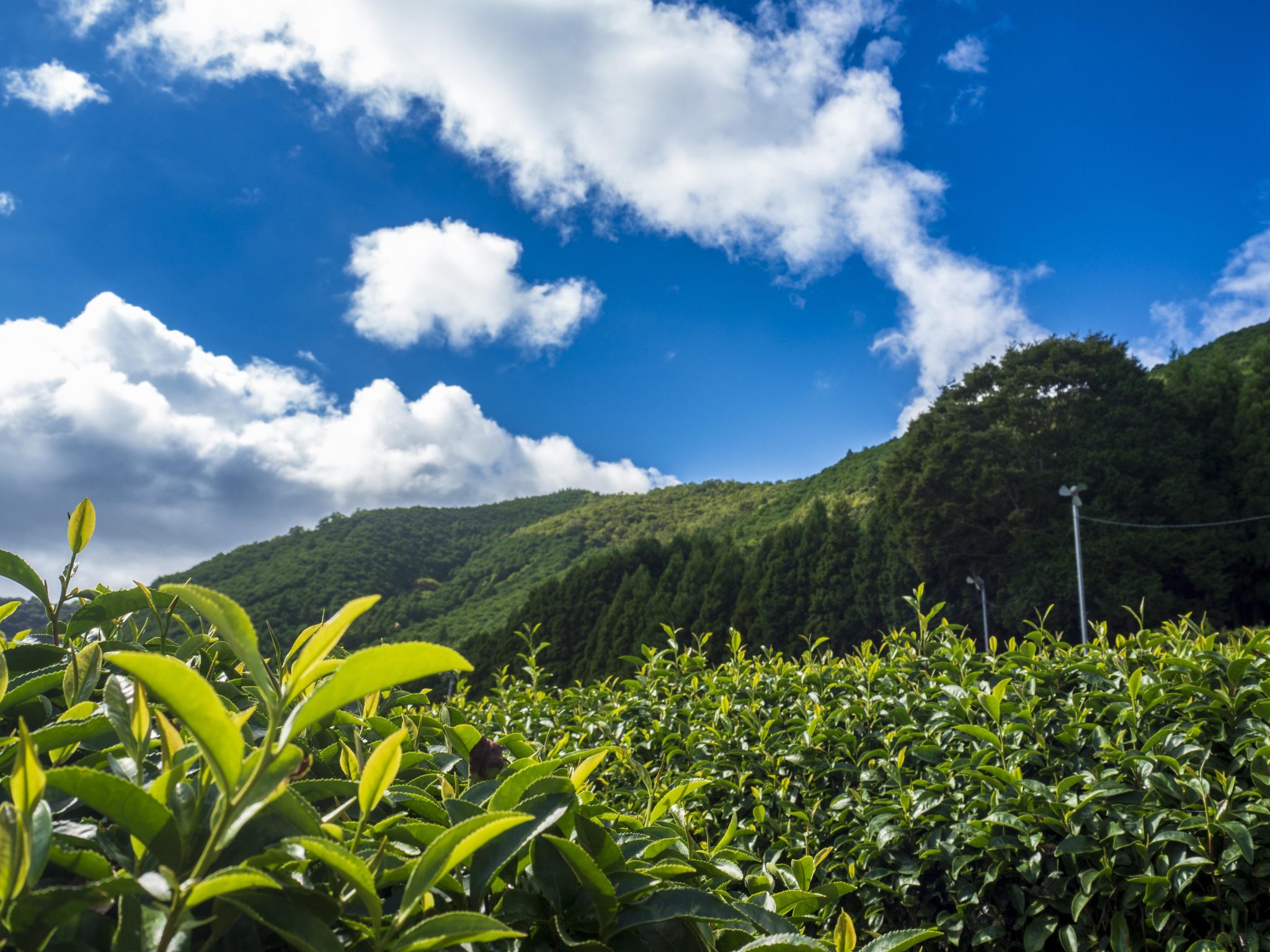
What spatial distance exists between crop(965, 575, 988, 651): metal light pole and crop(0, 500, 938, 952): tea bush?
2000cm

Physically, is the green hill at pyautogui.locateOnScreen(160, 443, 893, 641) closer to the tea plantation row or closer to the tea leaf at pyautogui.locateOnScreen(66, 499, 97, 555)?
the tea plantation row

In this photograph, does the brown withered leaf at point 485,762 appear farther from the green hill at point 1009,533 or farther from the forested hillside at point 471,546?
the forested hillside at point 471,546

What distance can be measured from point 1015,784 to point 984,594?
62.8 ft

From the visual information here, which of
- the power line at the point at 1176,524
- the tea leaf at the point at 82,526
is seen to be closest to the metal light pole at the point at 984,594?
the power line at the point at 1176,524

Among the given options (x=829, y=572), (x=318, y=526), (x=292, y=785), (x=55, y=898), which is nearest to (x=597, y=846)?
(x=292, y=785)

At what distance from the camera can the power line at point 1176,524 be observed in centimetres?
1783

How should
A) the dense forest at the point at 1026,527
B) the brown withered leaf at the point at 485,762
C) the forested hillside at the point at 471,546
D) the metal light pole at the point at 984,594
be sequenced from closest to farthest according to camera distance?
the brown withered leaf at the point at 485,762, the dense forest at the point at 1026,527, the metal light pole at the point at 984,594, the forested hillside at the point at 471,546

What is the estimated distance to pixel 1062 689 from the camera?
2.48m

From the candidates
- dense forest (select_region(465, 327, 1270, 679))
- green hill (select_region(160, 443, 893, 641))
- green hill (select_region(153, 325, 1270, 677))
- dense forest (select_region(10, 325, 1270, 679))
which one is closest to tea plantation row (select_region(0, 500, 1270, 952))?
dense forest (select_region(10, 325, 1270, 679))

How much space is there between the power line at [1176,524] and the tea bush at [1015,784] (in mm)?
18119

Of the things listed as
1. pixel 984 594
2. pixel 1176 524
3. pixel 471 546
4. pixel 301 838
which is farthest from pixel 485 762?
pixel 471 546

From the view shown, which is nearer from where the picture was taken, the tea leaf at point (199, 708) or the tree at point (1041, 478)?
the tea leaf at point (199, 708)

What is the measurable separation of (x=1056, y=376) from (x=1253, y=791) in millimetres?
21936

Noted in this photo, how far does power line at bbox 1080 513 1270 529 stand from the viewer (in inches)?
702
